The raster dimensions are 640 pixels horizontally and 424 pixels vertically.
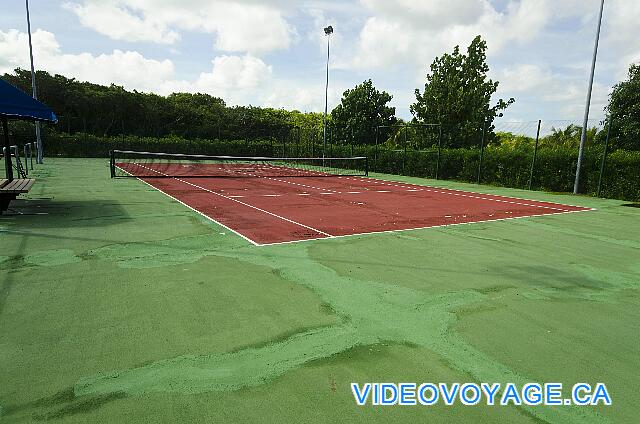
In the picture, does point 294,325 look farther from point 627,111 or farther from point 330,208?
point 627,111

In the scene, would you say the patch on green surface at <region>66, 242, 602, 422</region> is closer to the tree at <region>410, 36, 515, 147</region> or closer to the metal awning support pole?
the metal awning support pole

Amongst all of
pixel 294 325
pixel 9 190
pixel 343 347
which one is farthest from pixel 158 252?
pixel 9 190

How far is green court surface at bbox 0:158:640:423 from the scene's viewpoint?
8.86ft

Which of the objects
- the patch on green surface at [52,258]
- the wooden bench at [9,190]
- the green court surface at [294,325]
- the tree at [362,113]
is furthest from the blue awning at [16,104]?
the tree at [362,113]

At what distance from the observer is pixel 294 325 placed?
12.6ft

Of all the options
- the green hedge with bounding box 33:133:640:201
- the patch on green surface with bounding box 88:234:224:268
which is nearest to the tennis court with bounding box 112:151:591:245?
the patch on green surface with bounding box 88:234:224:268

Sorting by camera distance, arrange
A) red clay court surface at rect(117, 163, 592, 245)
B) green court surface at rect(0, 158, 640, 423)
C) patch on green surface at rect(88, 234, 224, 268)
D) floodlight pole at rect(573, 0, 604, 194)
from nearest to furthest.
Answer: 1. green court surface at rect(0, 158, 640, 423)
2. patch on green surface at rect(88, 234, 224, 268)
3. red clay court surface at rect(117, 163, 592, 245)
4. floodlight pole at rect(573, 0, 604, 194)

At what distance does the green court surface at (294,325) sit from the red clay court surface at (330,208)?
1171 mm

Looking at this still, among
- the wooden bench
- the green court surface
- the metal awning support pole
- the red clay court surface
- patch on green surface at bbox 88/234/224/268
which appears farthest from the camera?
the metal awning support pole

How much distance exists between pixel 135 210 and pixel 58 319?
6537 mm

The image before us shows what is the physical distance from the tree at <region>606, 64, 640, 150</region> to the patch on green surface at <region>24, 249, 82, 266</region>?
2838 centimetres

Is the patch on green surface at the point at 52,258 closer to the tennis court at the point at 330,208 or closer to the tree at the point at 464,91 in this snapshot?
the tennis court at the point at 330,208

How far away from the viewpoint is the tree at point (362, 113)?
41969 millimetres

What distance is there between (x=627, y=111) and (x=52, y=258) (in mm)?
31787
